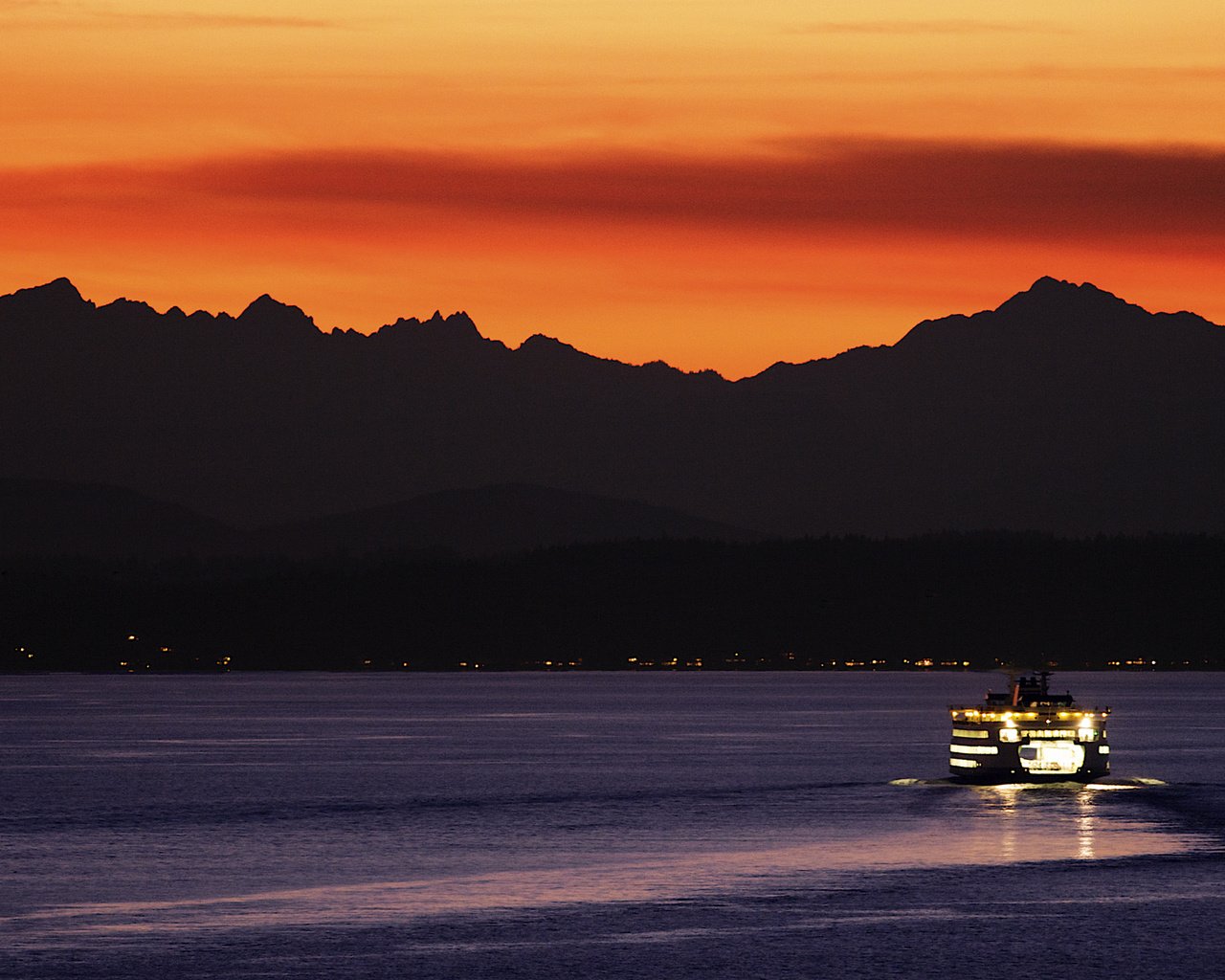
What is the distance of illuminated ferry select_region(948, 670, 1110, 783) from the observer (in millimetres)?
Result: 142125

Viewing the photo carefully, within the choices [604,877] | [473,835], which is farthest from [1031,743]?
[604,877]

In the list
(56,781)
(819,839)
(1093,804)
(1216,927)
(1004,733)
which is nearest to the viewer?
(1216,927)

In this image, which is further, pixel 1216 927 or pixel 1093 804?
pixel 1093 804

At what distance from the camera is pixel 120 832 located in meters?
112

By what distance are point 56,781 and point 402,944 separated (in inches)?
3504

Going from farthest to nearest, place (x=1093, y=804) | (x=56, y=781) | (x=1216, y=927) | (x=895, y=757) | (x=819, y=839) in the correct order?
(x=895, y=757), (x=56, y=781), (x=1093, y=804), (x=819, y=839), (x=1216, y=927)

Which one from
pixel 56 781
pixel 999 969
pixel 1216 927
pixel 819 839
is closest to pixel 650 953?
pixel 999 969

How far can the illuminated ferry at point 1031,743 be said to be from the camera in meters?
142

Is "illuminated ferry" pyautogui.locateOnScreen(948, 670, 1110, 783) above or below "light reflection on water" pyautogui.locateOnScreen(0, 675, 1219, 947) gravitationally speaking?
above

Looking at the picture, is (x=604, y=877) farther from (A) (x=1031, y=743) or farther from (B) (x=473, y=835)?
(A) (x=1031, y=743)

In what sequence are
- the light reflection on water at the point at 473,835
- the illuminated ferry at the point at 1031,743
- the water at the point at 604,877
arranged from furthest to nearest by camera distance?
the illuminated ferry at the point at 1031,743 < the light reflection on water at the point at 473,835 < the water at the point at 604,877

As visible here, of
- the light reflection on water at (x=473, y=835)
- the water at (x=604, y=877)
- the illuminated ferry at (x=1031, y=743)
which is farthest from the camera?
the illuminated ferry at (x=1031, y=743)

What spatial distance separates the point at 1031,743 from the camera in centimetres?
14225

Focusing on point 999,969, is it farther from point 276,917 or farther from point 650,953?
point 276,917
